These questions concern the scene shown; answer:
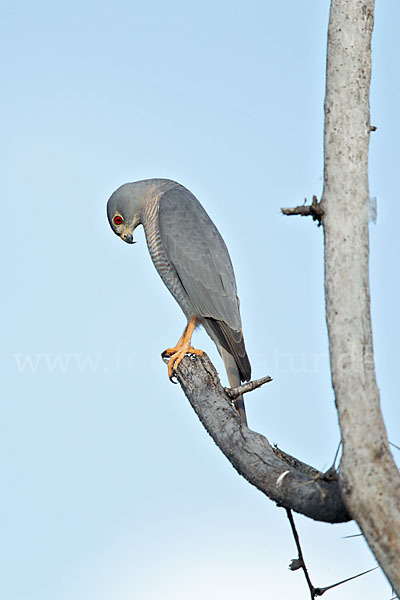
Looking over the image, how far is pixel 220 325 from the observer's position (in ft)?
20.5

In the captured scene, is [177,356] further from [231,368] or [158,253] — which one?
[158,253]

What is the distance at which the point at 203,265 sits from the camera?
21.2ft

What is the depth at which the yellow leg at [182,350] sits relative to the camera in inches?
227

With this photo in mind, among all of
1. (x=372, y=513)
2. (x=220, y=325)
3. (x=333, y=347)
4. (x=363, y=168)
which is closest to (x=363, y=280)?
(x=333, y=347)

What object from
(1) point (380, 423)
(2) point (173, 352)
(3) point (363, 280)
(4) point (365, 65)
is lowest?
(1) point (380, 423)

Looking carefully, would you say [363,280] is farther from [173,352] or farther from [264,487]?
[173,352]

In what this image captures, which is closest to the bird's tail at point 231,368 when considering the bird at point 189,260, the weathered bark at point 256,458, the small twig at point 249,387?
the bird at point 189,260

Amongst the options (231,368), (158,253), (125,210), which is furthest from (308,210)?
(125,210)

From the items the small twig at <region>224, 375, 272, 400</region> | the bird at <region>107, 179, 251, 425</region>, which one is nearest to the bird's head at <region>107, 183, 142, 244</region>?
the bird at <region>107, 179, 251, 425</region>

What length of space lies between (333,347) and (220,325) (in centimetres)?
313

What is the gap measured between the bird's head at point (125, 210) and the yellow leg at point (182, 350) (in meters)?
1.32

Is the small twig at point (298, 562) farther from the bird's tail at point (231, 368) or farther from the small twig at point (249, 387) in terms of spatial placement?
the bird's tail at point (231, 368)

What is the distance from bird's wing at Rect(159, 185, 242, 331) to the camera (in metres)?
6.30

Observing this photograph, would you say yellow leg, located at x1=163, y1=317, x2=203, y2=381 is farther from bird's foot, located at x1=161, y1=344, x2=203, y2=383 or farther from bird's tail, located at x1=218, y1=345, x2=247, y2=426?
bird's tail, located at x1=218, y1=345, x2=247, y2=426
